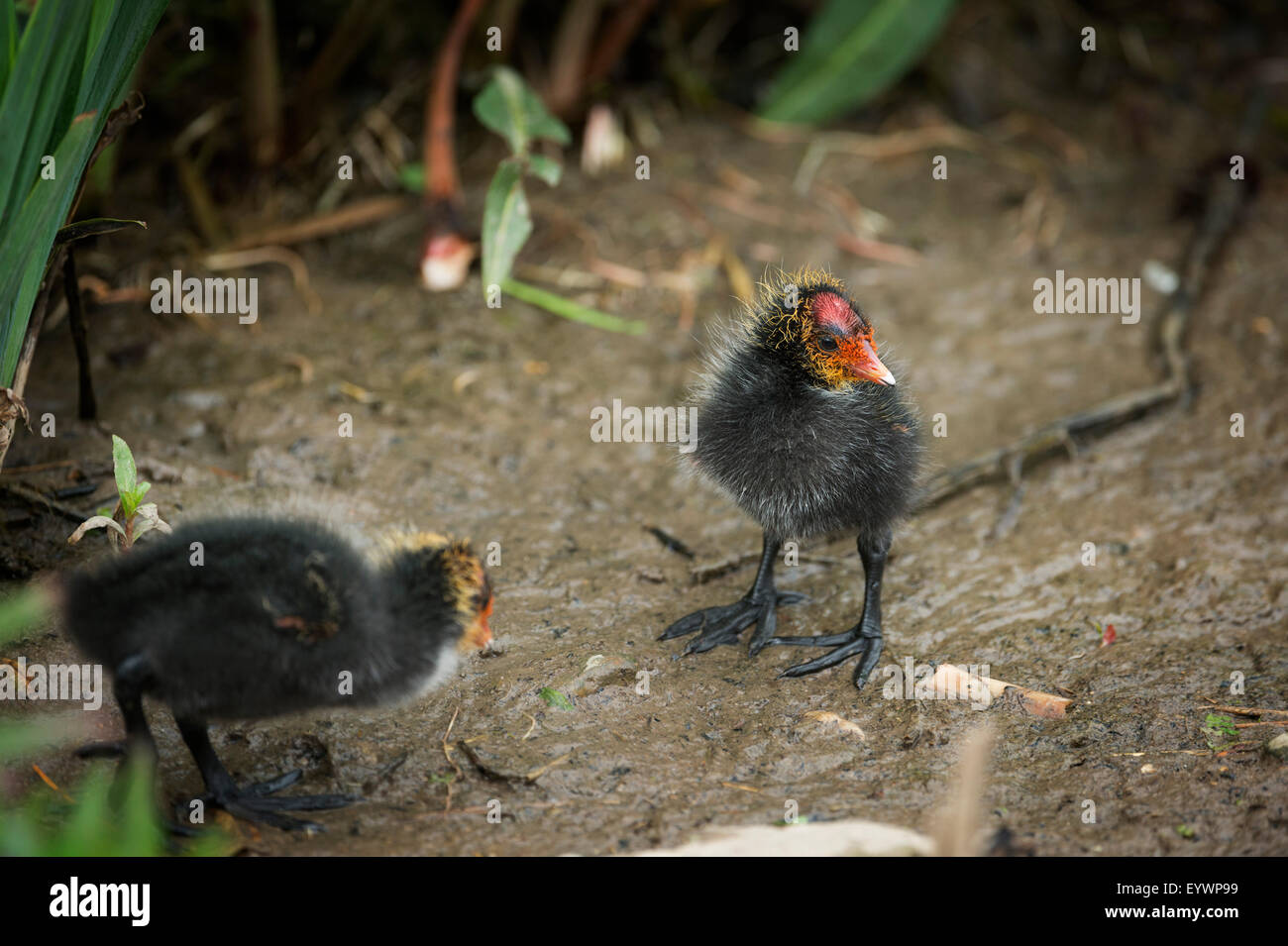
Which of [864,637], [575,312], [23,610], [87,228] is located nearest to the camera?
[23,610]

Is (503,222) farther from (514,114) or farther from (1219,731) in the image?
(1219,731)

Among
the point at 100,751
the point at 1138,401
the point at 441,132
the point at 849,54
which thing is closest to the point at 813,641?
the point at 1138,401

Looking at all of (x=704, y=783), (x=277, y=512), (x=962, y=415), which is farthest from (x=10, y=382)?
(x=962, y=415)

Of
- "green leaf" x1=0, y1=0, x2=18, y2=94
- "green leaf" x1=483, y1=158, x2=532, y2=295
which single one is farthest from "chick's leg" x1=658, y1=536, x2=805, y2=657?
"green leaf" x1=0, y1=0, x2=18, y2=94

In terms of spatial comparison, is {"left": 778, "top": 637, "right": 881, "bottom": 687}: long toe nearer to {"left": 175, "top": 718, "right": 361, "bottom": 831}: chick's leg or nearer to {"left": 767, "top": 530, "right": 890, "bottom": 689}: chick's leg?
{"left": 767, "top": 530, "right": 890, "bottom": 689}: chick's leg

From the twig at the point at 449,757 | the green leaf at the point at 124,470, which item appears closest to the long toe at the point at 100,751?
the green leaf at the point at 124,470

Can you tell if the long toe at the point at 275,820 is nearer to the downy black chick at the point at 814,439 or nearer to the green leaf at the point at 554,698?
the green leaf at the point at 554,698
